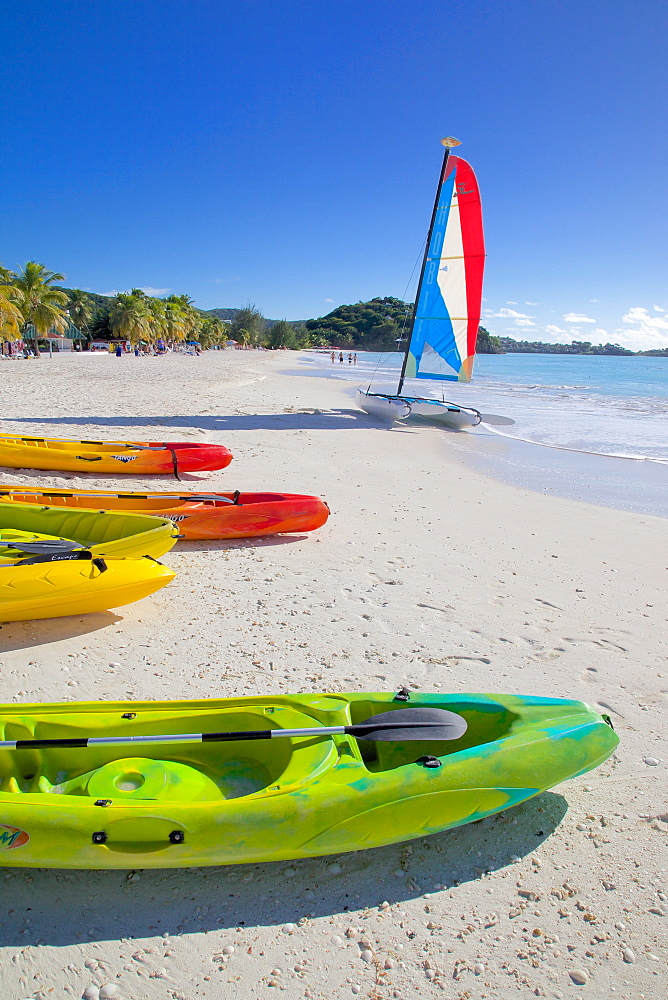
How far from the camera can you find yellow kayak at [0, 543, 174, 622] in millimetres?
3932

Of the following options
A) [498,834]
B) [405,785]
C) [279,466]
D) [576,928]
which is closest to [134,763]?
[405,785]

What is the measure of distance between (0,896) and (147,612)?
7.78 feet

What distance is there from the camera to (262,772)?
2775 mm

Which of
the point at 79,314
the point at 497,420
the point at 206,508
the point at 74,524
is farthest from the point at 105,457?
the point at 79,314

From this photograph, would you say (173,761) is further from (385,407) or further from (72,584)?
(385,407)

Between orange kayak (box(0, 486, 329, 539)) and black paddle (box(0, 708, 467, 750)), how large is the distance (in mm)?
3224

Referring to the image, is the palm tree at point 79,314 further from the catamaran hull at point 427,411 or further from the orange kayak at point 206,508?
the orange kayak at point 206,508

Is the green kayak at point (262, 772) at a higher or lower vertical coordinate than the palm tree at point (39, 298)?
lower

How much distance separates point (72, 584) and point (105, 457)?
441 centimetres

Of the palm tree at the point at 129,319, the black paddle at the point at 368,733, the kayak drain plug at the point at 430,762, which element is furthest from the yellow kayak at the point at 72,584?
the palm tree at the point at 129,319

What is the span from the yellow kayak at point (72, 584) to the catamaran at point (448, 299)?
38.4 feet

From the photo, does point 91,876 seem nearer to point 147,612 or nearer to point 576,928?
point 576,928

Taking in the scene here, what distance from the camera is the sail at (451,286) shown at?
1523cm

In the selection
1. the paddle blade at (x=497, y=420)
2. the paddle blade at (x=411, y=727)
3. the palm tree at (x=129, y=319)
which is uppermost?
the palm tree at (x=129, y=319)
